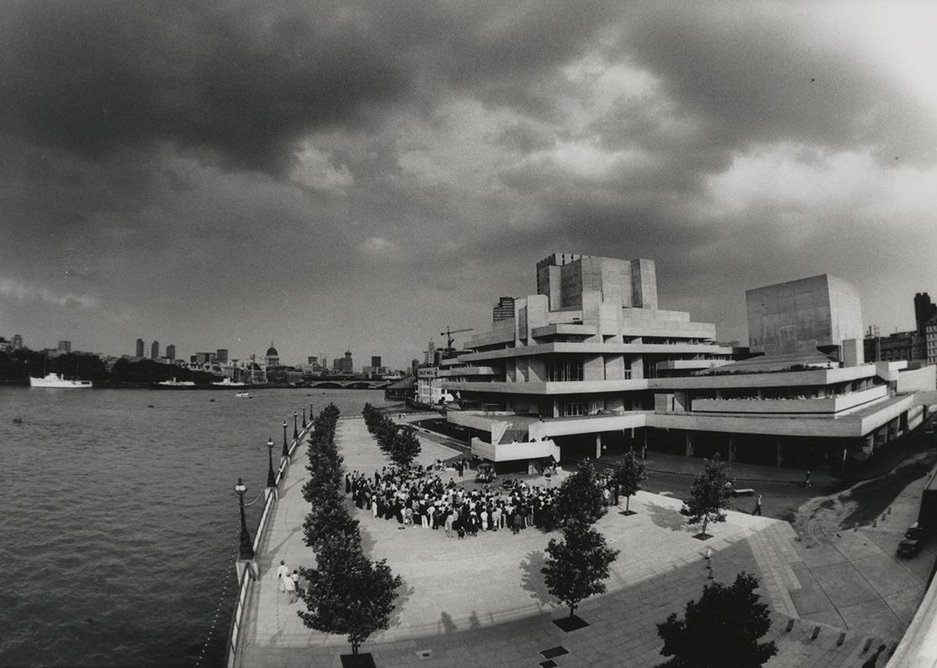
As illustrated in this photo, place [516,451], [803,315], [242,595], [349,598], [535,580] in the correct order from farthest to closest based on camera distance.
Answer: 1. [803,315]
2. [516,451]
3. [535,580]
4. [242,595]
5. [349,598]

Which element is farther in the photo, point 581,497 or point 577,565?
point 581,497

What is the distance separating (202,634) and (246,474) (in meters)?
33.1

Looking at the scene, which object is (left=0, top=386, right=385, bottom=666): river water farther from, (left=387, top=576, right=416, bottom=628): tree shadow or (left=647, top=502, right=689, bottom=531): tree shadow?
(left=647, top=502, right=689, bottom=531): tree shadow

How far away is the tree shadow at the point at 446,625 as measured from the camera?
16997 mm

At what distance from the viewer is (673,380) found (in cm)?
5734

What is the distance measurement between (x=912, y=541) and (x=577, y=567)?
16581 millimetres

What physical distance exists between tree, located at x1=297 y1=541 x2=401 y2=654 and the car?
72.4 feet

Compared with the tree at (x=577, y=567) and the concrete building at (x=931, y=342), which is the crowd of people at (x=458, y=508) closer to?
the tree at (x=577, y=567)

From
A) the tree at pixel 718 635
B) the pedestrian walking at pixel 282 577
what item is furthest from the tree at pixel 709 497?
the pedestrian walking at pixel 282 577

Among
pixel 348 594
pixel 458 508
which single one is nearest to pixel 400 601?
pixel 348 594

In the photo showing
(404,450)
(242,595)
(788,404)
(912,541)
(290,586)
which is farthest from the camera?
(788,404)

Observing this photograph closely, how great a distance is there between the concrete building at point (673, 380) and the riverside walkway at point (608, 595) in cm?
1618

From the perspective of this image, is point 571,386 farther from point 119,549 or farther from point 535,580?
point 119,549

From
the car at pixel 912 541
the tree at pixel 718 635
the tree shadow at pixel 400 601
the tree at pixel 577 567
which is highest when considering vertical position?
the tree at pixel 718 635
